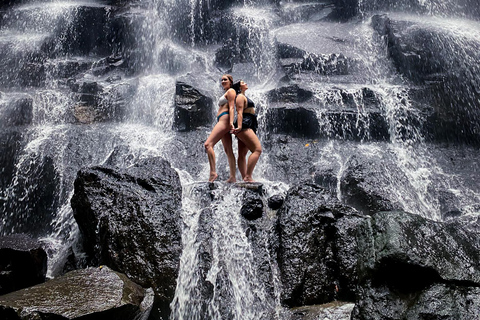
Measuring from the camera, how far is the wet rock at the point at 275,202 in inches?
230

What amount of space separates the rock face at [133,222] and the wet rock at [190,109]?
4709mm

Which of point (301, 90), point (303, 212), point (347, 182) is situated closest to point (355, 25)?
point (301, 90)

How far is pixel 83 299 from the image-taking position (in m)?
3.65

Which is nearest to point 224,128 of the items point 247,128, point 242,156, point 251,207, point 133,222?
point 247,128

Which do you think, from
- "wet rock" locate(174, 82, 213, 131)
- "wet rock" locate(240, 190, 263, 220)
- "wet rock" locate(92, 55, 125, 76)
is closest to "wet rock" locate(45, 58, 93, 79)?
"wet rock" locate(92, 55, 125, 76)

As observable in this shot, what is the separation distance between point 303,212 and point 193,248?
1761 millimetres

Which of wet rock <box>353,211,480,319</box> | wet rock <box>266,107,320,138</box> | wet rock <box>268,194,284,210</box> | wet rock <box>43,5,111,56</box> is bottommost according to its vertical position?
wet rock <box>268,194,284,210</box>

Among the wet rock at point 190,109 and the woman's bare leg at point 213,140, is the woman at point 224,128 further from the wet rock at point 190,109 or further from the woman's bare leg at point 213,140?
the wet rock at point 190,109

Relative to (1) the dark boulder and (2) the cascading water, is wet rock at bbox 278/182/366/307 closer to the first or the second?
(2) the cascading water

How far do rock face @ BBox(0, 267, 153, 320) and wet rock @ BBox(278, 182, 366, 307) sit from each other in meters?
1.93

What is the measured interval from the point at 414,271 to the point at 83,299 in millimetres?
3370

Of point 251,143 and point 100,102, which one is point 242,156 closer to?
point 251,143

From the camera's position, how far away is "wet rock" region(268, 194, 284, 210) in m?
5.83

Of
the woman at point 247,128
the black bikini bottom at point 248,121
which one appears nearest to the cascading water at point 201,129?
the woman at point 247,128
